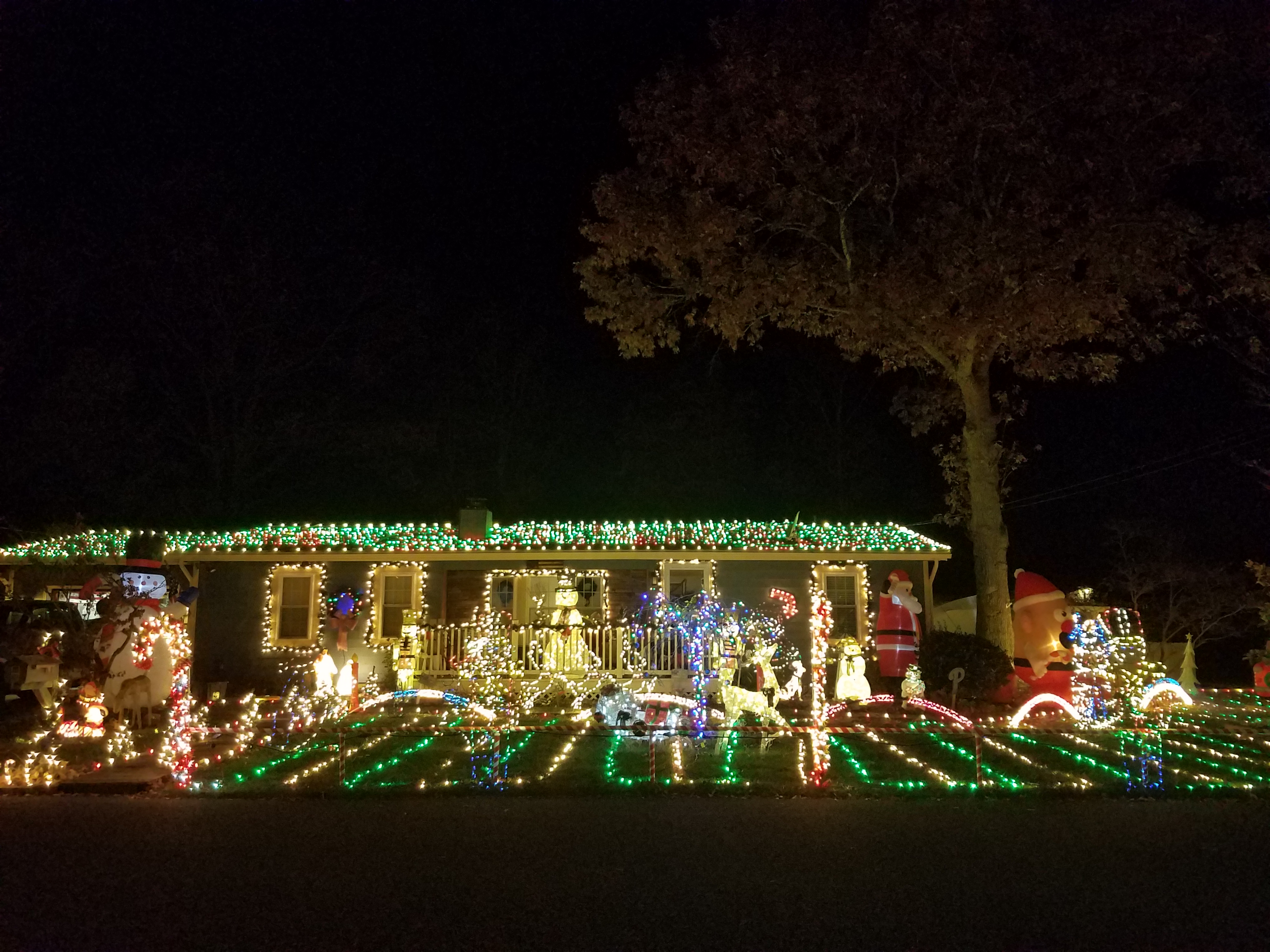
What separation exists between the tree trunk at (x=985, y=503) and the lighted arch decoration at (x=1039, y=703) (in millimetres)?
3668

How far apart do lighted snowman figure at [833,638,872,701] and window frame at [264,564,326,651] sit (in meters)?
8.57

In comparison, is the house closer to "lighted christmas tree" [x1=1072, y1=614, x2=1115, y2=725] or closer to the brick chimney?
the brick chimney

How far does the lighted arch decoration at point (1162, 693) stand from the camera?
1370 centimetres

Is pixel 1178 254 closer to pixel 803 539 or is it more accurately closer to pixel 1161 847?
pixel 803 539

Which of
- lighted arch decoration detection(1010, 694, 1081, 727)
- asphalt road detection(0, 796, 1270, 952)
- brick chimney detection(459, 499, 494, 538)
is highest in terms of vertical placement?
brick chimney detection(459, 499, 494, 538)

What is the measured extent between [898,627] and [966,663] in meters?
1.09

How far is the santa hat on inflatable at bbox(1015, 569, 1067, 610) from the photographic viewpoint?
43.5 feet

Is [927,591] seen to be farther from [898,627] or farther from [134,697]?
[134,697]

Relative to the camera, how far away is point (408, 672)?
1590cm

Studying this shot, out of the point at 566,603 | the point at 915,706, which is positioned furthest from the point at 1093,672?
the point at 566,603

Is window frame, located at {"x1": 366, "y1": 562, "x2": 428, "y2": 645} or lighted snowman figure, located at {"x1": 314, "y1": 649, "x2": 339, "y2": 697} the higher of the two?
window frame, located at {"x1": 366, "y1": 562, "x2": 428, "y2": 645}

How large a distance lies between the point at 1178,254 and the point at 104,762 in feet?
51.2

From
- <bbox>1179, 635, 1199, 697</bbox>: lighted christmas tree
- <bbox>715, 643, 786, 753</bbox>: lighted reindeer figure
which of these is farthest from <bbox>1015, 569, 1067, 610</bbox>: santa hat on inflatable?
<bbox>1179, 635, 1199, 697</bbox>: lighted christmas tree

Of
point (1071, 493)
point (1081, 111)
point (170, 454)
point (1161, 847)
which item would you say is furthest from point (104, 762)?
point (1071, 493)
